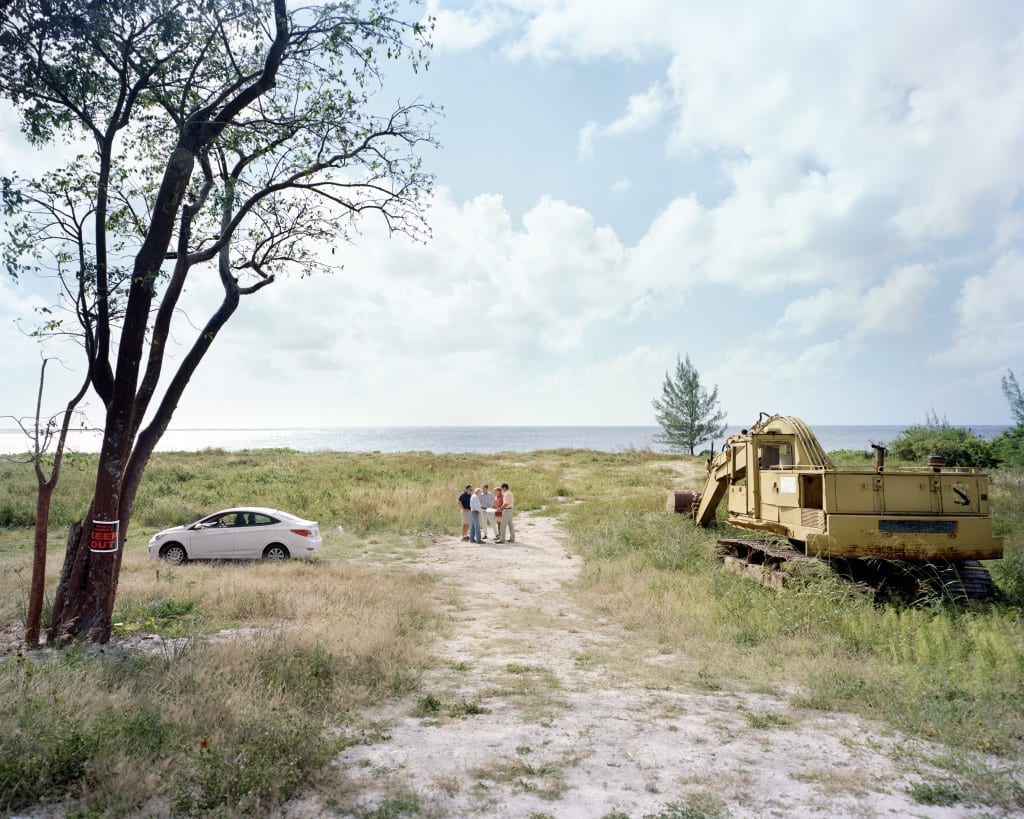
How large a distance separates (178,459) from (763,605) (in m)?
47.6

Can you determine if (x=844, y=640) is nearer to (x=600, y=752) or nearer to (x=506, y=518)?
(x=600, y=752)

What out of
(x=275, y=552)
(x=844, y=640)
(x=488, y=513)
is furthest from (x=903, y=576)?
(x=275, y=552)

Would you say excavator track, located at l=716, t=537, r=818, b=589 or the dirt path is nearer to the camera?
the dirt path

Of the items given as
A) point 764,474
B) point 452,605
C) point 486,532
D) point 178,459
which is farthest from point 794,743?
point 178,459

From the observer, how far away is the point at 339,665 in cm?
732

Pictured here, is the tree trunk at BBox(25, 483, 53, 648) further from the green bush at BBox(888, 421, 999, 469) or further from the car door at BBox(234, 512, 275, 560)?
the green bush at BBox(888, 421, 999, 469)

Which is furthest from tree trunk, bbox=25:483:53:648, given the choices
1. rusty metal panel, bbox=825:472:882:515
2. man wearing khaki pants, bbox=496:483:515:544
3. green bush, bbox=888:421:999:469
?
green bush, bbox=888:421:999:469

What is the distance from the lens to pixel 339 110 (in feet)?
32.4

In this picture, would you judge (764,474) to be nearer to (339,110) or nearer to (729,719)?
(729,719)

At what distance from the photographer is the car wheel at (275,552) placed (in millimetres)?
16109

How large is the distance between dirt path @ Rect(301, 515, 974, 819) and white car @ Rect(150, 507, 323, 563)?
8.56 meters

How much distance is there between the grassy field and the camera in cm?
467

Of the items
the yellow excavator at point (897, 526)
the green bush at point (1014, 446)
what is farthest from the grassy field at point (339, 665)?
the green bush at point (1014, 446)

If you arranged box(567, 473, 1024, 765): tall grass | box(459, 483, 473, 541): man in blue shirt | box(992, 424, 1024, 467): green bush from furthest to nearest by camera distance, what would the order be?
box(992, 424, 1024, 467): green bush < box(459, 483, 473, 541): man in blue shirt < box(567, 473, 1024, 765): tall grass
